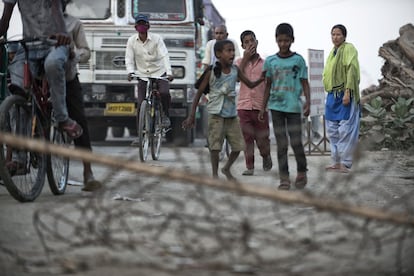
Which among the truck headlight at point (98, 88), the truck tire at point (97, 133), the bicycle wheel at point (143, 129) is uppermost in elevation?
the truck headlight at point (98, 88)

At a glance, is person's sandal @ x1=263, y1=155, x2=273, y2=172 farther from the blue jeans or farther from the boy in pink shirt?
the blue jeans

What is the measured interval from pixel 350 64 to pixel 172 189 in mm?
3075

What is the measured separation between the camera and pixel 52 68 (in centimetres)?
590

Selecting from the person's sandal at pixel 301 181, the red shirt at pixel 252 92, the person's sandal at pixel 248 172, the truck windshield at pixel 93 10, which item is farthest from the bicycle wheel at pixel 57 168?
the truck windshield at pixel 93 10

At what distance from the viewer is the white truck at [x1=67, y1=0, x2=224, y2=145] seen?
13.1m

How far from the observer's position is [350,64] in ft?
29.5

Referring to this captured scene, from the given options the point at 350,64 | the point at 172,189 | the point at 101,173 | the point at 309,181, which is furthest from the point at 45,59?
the point at 350,64

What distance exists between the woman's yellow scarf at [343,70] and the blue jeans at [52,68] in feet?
12.6

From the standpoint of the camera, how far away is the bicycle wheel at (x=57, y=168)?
6180 millimetres

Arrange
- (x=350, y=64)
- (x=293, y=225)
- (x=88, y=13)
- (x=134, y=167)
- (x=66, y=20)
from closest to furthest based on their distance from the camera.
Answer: (x=134, y=167), (x=293, y=225), (x=66, y=20), (x=350, y=64), (x=88, y=13)

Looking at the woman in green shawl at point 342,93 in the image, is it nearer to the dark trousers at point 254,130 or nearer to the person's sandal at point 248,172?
the dark trousers at point 254,130

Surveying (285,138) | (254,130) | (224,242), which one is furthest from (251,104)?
(224,242)

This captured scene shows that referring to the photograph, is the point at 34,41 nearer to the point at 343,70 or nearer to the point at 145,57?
the point at 343,70

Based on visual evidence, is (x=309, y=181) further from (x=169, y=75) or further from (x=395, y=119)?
(x=395, y=119)
